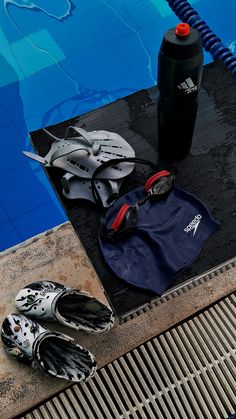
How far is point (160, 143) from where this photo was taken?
6.54ft

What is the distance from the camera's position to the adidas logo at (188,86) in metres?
1.62

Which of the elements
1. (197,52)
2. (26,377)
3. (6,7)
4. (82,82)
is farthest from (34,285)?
(6,7)

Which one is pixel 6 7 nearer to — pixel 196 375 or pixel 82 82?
pixel 82 82

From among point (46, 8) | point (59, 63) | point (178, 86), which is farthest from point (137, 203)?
point (46, 8)

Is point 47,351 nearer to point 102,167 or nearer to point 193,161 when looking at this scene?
point 102,167

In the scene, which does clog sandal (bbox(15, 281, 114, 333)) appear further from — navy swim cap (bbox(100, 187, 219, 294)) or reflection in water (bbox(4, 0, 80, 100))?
reflection in water (bbox(4, 0, 80, 100))

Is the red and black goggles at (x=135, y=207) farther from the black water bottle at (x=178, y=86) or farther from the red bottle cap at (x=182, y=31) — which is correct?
the red bottle cap at (x=182, y=31)

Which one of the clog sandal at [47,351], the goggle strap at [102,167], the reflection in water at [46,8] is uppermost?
the reflection in water at [46,8]

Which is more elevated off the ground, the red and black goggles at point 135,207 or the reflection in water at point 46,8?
the reflection in water at point 46,8

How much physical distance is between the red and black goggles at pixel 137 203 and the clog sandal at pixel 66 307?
1.10ft

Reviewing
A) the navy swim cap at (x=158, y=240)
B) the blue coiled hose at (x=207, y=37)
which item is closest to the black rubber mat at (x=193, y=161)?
the navy swim cap at (x=158, y=240)

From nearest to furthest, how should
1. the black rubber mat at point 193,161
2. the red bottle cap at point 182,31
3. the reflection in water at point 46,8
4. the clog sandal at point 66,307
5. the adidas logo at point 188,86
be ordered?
the red bottle cap at point 182,31 < the adidas logo at point 188,86 < the black rubber mat at point 193,161 < the clog sandal at point 66,307 < the reflection in water at point 46,8

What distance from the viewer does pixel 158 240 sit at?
1.78 metres

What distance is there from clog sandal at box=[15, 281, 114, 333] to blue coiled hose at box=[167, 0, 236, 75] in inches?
65.8
